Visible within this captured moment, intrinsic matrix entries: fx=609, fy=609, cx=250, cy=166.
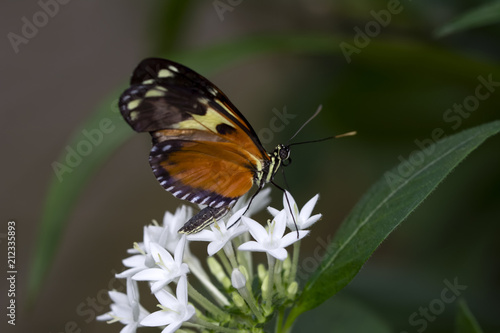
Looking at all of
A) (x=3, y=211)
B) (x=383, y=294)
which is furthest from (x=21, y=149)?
(x=383, y=294)

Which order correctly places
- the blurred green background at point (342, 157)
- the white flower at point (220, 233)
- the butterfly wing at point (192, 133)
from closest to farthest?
1. the white flower at point (220, 233)
2. the butterfly wing at point (192, 133)
3. the blurred green background at point (342, 157)

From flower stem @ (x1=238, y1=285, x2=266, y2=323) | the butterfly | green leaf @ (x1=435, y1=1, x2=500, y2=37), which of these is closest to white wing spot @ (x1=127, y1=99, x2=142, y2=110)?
the butterfly

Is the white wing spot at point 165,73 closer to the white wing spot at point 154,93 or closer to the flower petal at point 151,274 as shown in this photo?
the white wing spot at point 154,93

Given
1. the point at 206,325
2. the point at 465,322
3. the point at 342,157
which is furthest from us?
the point at 342,157

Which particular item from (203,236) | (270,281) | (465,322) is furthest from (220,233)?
(465,322)

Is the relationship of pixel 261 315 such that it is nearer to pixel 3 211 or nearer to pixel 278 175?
pixel 278 175

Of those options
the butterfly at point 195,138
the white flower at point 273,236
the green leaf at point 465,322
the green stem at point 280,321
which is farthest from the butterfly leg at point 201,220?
the green leaf at point 465,322

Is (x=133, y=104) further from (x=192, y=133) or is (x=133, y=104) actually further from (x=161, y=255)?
(x=161, y=255)
